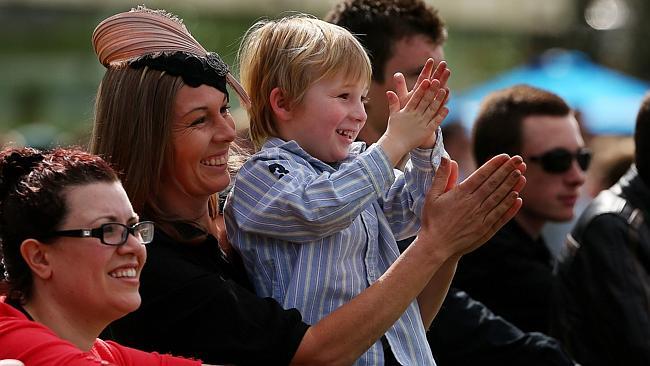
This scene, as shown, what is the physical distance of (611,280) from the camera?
16.5ft

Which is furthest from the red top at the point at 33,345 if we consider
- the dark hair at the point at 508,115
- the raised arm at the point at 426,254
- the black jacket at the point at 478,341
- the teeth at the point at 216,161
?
the dark hair at the point at 508,115

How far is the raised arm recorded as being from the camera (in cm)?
335

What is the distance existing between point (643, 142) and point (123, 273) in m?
2.98

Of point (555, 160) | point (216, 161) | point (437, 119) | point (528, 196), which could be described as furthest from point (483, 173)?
point (555, 160)

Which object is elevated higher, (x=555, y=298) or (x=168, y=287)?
(x=168, y=287)

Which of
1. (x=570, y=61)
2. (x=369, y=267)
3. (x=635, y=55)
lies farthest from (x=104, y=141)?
(x=635, y=55)

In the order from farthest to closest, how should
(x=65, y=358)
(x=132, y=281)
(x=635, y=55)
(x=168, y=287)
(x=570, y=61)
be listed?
1. (x=635, y=55)
2. (x=570, y=61)
3. (x=168, y=287)
4. (x=132, y=281)
5. (x=65, y=358)

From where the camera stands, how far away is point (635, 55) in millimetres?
22484

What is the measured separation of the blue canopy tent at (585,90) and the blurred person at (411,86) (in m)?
7.42

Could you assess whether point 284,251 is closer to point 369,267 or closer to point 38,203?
point 369,267

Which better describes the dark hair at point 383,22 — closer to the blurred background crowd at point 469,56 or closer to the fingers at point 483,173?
the fingers at point 483,173

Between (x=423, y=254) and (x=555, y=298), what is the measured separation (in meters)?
1.99

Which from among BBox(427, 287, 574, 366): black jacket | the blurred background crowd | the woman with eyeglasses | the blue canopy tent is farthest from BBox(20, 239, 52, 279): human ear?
the blue canopy tent

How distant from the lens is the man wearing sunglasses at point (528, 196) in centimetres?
533
